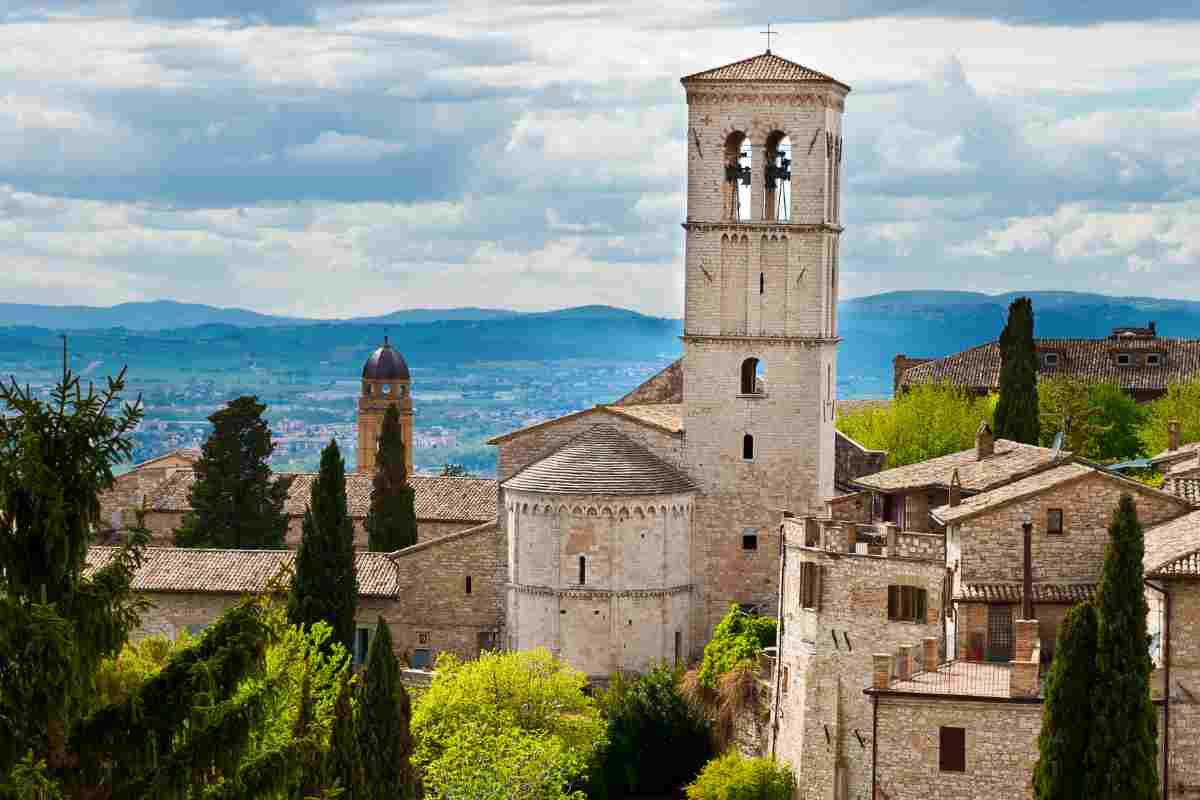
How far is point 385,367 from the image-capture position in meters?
127

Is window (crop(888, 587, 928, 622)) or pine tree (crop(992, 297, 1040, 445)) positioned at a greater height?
pine tree (crop(992, 297, 1040, 445))

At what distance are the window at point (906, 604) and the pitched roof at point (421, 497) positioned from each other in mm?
36678

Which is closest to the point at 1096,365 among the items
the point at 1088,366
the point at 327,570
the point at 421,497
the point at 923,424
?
the point at 1088,366

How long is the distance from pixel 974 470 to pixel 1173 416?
101 feet

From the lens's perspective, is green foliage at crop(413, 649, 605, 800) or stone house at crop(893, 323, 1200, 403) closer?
green foliage at crop(413, 649, 605, 800)

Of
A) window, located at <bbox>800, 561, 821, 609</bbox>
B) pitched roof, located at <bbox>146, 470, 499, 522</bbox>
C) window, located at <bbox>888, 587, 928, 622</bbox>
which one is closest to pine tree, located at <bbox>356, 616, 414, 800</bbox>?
window, located at <bbox>800, 561, 821, 609</bbox>

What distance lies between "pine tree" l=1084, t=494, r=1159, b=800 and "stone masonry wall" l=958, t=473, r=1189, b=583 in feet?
21.5

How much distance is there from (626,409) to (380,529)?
46.4 ft

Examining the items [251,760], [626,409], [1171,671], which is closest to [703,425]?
[626,409]

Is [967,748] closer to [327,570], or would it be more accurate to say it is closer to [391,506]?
[327,570]

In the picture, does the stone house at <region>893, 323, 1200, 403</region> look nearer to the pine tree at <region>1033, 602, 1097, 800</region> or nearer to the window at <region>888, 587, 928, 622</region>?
the window at <region>888, 587, 928, 622</region>

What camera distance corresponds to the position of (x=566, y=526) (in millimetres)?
58375

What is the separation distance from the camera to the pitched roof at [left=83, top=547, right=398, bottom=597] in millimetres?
63469

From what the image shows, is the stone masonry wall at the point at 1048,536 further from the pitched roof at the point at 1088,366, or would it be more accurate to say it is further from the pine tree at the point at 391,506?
the pitched roof at the point at 1088,366
